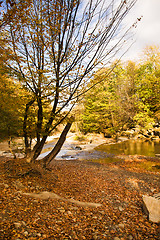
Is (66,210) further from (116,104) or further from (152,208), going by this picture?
(116,104)

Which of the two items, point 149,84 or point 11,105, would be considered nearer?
point 11,105

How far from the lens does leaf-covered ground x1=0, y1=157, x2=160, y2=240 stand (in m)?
2.43

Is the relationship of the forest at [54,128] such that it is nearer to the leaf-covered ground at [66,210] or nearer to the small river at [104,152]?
the leaf-covered ground at [66,210]

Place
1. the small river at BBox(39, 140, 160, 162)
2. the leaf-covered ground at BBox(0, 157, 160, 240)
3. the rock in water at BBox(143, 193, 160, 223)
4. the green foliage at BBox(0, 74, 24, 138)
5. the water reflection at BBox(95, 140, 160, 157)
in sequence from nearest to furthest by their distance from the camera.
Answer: the leaf-covered ground at BBox(0, 157, 160, 240)
the rock in water at BBox(143, 193, 160, 223)
the green foliage at BBox(0, 74, 24, 138)
the small river at BBox(39, 140, 160, 162)
the water reflection at BBox(95, 140, 160, 157)

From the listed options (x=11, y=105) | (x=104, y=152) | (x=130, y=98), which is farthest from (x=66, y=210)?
(x=130, y=98)

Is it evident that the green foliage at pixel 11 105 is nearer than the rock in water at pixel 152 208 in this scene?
No

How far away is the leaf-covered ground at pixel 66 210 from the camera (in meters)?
2.43

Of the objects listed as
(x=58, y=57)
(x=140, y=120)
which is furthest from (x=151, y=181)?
(x=140, y=120)

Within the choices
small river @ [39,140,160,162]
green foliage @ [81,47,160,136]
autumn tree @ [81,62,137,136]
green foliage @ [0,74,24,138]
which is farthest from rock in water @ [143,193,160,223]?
green foliage @ [81,47,160,136]

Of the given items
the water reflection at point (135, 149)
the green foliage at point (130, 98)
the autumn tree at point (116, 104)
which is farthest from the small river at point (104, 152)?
the autumn tree at point (116, 104)

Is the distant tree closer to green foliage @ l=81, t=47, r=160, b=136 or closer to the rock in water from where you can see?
green foliage @ l=81, t=47, r=160, b=136

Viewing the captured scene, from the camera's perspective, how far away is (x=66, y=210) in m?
3.16

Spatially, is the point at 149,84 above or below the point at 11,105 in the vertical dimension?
above

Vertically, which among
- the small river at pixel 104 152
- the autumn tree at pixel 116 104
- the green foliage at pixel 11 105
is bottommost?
the small river at pixel 104 152
